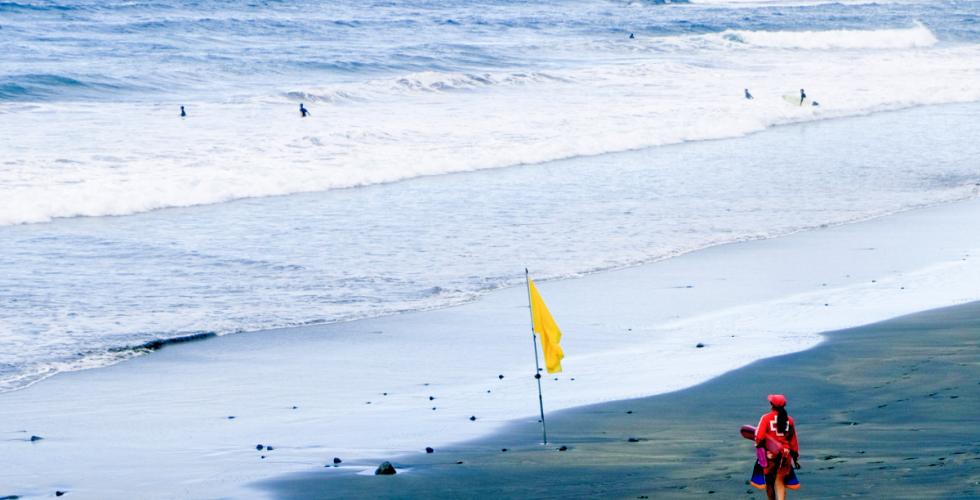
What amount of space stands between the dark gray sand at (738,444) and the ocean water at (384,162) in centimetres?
404

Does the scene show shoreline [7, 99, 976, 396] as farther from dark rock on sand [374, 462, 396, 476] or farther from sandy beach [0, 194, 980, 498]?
dark rock on sand [374, 462, 396, 476]

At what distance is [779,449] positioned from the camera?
7.14 meters

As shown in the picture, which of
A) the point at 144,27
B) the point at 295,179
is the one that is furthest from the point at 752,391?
the point at 144,27

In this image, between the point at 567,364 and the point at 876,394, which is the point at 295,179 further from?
the point at 876,394

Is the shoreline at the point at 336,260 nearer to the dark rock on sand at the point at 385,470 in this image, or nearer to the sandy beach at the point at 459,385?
the sandy beach at the point at 459,385

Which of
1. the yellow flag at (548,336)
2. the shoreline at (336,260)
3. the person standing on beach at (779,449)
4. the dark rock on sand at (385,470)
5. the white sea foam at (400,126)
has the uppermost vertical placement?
the white sea foam at (400,126)

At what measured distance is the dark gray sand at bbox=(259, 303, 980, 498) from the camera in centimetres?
804

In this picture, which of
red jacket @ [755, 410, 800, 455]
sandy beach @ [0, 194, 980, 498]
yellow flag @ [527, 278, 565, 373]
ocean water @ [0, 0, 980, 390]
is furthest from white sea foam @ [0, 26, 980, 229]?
red jacket @ [755, 410, 800, 455]

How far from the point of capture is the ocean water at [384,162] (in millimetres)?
14742

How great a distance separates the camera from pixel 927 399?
31.8ft

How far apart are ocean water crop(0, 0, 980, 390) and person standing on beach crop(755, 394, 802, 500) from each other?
6346 mm

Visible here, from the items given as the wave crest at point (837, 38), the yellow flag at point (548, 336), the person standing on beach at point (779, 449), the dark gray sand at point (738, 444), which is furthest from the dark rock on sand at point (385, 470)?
the wave crest at point (837, 38)

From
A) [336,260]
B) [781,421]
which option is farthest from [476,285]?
[781,421]

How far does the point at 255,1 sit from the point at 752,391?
55.4 meters
